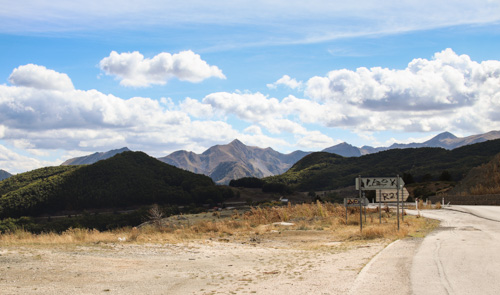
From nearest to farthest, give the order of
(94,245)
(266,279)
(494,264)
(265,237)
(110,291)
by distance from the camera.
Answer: (110,291), (266,279), (494,264), (94,245), (265,237)

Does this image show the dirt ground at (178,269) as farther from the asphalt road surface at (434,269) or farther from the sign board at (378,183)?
the sign board at (378,183)

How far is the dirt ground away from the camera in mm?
8320

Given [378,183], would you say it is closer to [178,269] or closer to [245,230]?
[245,230]

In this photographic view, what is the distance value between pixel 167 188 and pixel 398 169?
309 ft

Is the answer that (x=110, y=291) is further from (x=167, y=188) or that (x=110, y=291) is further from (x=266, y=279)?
(x=167, y=188)

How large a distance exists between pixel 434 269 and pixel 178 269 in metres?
5.95

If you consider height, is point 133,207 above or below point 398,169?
below

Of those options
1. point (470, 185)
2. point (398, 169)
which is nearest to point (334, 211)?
point (470, 185)

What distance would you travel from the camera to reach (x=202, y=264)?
11.7 metres

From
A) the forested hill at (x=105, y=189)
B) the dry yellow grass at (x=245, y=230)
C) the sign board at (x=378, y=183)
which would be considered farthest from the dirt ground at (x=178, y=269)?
the forested hill at (x=105, y=189)

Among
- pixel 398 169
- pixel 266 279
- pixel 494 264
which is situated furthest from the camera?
pixel 398 169

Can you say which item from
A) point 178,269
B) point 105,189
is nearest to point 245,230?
point 178,269

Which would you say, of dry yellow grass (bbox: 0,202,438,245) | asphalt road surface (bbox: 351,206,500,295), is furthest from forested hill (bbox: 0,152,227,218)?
asphalt road surface (bbox: 351,206,500,295)

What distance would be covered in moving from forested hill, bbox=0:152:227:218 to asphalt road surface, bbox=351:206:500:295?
412 ft
